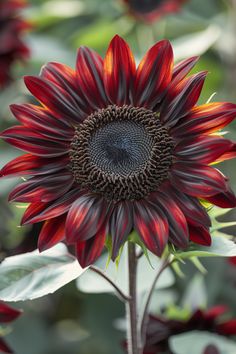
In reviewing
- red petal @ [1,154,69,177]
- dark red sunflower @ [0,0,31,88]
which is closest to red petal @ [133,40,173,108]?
red petal @ [1,154,69,177]

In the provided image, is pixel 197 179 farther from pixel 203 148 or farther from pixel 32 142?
pixel 32 142

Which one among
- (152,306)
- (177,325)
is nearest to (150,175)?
(177,325)

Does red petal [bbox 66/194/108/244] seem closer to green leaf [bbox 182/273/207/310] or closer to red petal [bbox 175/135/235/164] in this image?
red petal [bbox 175/135/235/164]

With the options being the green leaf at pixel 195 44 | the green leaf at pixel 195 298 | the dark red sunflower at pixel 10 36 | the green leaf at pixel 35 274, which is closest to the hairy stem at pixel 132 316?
the green leaf at pixel 35 274

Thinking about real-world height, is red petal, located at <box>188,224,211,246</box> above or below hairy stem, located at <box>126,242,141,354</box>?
above

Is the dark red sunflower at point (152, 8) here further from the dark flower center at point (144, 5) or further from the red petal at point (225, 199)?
the red petal at point (225, 199)

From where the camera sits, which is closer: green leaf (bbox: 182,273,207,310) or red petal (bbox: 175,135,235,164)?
Result: red petal (bbox: 175,135,235,164)
